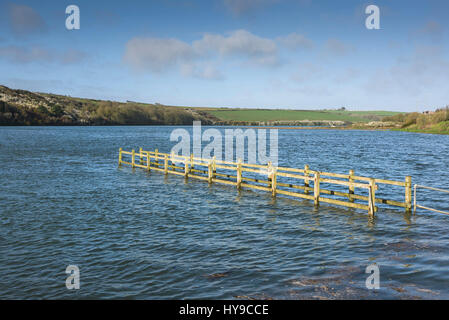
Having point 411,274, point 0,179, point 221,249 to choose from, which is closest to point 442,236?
point 411,274

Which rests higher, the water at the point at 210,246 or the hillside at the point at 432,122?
the hillside at the point at 432,122

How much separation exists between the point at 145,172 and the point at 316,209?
20688mm

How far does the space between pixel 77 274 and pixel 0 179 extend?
2342 cm

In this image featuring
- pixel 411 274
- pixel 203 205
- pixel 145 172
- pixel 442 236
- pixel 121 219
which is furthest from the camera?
pixel 145 172

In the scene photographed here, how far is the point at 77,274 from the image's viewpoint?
11.6m

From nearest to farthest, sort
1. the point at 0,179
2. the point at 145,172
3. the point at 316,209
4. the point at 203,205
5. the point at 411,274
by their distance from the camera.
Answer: the point at 411,274 < the point at 316,209 < the point at 203,205 < the point at 0,179 < the point at 145,172

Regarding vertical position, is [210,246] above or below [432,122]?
below

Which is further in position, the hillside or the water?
the hillside

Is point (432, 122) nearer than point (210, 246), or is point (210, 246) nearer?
point (210, 246)

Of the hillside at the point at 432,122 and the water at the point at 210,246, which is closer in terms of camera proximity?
the water at the point at 210,246

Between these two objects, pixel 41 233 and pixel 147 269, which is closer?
pixel 147 269

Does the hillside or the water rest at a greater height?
the hillside

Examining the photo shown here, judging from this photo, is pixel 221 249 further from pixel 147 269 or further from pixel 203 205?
pixel 203 205

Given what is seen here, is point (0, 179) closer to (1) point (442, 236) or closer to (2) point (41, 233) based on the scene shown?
(2) point (41, 233)
